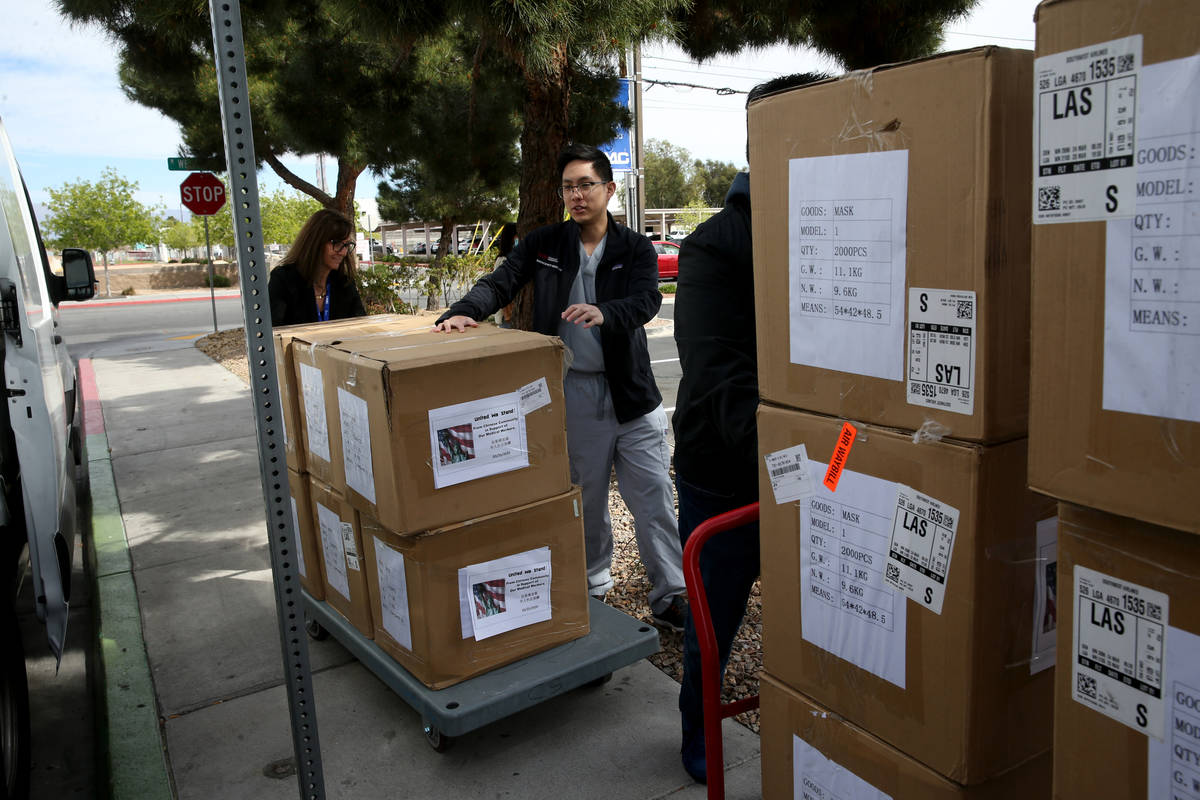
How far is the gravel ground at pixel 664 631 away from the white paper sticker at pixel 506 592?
0.72 meters

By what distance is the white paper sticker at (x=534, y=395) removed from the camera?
265 centimetres

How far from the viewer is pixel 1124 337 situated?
0.95m

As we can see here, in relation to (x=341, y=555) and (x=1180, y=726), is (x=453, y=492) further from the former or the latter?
(x=1180, y=726)

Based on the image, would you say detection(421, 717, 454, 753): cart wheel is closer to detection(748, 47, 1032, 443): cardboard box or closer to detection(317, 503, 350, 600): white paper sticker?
detection(317, 503, 350, 600): white paper sticker

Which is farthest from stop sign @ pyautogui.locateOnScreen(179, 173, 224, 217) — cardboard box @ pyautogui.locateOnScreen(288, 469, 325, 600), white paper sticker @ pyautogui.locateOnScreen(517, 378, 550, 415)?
white paper sticker @ pyautogui.locateOnScreen(517, 378, 550, 415)

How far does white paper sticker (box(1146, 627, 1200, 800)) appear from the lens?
941 mm

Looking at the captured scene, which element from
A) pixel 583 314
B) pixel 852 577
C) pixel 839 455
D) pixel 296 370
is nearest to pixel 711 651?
pixel 852 577

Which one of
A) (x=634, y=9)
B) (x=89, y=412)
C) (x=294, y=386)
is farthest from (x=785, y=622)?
(x=89, y=412)

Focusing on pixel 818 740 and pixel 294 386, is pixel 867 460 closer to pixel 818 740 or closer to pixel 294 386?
pixel 818 740

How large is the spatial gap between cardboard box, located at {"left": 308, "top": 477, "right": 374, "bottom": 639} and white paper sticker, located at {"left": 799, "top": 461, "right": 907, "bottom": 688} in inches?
68.6

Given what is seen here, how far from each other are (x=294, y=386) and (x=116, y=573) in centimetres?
200

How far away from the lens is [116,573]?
4355mm

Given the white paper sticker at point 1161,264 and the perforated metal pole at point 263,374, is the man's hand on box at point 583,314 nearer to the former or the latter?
the perforated metal pole at point 263,374

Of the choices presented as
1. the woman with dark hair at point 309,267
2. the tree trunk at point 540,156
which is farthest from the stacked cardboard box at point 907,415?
the tree trunk at point 540,156
